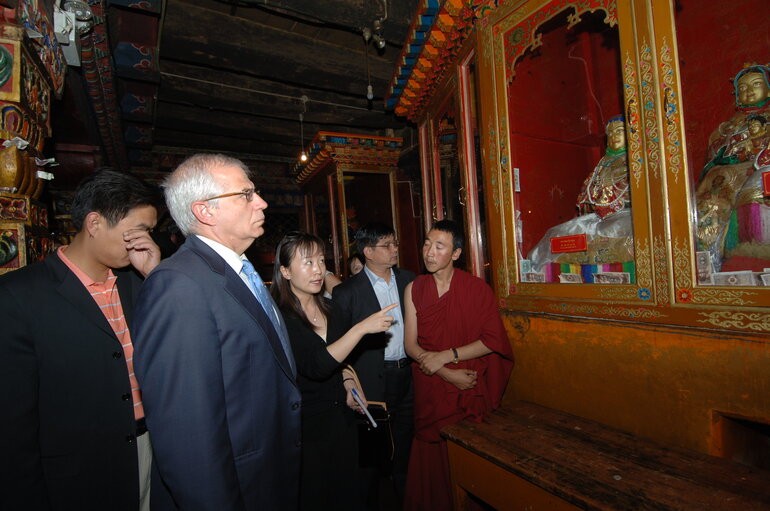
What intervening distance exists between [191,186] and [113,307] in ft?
2.68

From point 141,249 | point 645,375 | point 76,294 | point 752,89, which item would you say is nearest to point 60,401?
point 76,294

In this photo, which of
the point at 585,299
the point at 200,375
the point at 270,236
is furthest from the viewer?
the point at 270,236

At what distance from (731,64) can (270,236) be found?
8638 millimetres

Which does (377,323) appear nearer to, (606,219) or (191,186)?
(191,186)

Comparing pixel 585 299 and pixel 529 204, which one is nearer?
pixel 585 299

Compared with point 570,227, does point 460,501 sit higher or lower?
lower

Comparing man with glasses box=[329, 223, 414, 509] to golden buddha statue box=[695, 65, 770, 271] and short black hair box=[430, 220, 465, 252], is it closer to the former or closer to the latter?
short black hair box=[430, 220, 465, 252]

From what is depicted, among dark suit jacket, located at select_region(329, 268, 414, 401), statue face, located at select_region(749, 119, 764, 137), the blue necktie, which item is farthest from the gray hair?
statue face, located at select_region(749, 119, 764, 137)

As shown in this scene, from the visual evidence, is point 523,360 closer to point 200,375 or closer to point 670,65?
point 670,65

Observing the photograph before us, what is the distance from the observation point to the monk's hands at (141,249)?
1.60 m

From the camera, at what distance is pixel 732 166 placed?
174 cm

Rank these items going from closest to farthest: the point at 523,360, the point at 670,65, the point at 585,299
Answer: the point at 670,65 < the point at 585,299 < the point at 523,360

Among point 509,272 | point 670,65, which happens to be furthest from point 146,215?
point 670,65

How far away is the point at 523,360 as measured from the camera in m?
2.33
